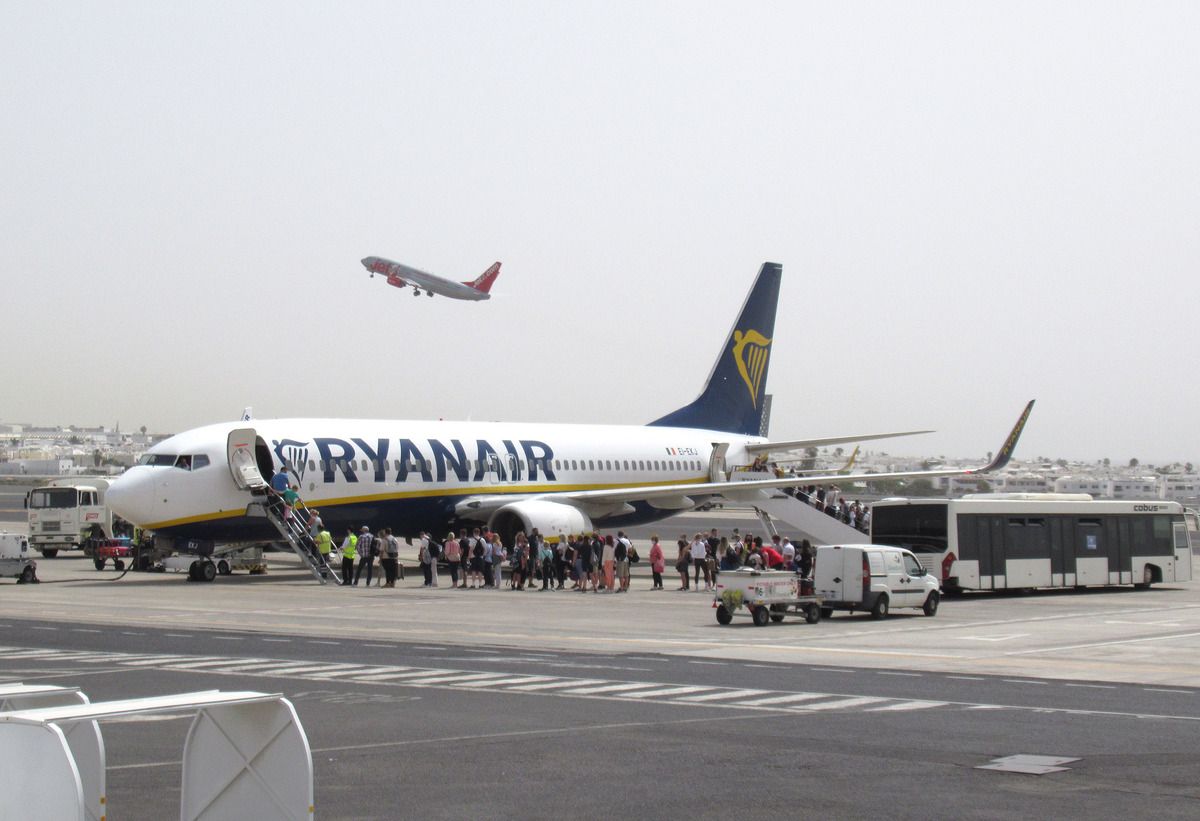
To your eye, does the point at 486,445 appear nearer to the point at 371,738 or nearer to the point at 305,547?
the point at 305,547

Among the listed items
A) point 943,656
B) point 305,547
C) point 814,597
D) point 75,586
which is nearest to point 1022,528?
point 814,597

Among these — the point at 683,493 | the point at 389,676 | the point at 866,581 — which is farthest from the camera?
the point at 683,493

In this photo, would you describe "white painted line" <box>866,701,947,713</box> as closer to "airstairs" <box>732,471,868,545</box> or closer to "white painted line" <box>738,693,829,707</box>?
"white painted line" <box>738,693,829,707</box>

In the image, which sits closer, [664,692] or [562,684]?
[664,692]

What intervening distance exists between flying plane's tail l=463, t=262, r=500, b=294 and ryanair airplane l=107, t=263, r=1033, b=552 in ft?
145

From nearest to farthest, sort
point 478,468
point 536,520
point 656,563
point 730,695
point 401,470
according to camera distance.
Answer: point 730,695 < point 656,563 < point 536,520 < point 401,470 < point 478,468

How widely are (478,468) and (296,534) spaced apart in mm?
7417

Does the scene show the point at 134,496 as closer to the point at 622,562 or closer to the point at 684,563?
the point at 622,562

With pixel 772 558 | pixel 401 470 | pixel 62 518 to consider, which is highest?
pixel 401 470

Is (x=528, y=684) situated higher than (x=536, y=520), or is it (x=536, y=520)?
(x=536, y=520)

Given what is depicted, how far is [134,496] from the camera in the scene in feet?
124

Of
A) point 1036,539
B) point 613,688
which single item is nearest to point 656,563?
point 1036,539

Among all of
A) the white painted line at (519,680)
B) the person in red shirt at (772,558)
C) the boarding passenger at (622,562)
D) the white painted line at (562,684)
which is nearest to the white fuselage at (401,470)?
the boarding passenger at (622,562)

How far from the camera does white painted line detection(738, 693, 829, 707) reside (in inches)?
658
